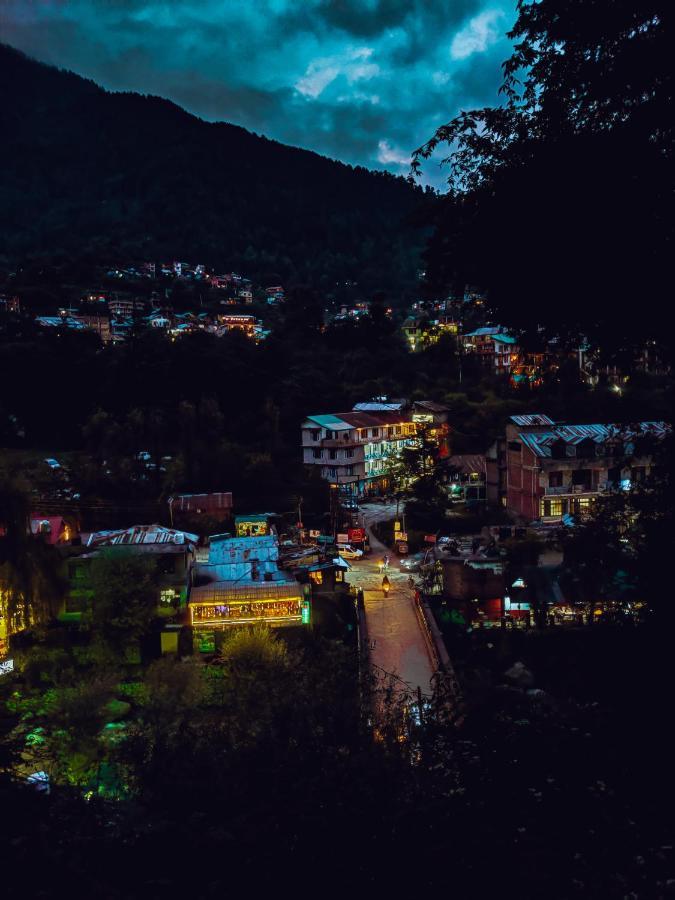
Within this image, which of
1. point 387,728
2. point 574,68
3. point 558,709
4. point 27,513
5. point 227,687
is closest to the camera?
point 574,68

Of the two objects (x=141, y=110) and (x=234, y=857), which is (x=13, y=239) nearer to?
(x=141, y=110)

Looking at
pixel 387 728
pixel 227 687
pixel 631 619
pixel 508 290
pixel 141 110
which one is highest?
pixel 141 110

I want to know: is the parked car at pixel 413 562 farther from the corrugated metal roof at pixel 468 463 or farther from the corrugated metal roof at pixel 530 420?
the corrugated metal roof at pixel 468 463

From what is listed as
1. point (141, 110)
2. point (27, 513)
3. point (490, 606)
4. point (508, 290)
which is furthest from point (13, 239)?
point (508, 290)

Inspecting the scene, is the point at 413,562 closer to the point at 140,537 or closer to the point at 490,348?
the point at 140,537

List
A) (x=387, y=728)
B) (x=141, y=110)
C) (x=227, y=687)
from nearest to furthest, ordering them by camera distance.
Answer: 1. (x=387, y=728)
2. (x=227, y=687)
3. (x=141, y=110)

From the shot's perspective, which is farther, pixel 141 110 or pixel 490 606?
pixel 141 110

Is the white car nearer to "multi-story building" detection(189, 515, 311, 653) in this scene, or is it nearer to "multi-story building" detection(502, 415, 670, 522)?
"multi-story building" detection(189, 515, 311, 653)

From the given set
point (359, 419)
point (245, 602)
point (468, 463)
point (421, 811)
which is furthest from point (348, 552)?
point (421, 811)
